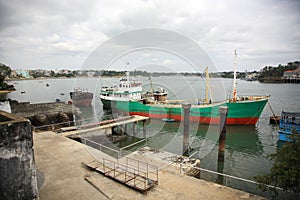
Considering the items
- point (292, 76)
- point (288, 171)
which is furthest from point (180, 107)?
point (292, 76)

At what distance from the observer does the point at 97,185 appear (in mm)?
7223

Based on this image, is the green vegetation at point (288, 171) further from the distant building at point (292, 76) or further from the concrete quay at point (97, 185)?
the distant building at point (292, 76)

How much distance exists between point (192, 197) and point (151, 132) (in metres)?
16.6

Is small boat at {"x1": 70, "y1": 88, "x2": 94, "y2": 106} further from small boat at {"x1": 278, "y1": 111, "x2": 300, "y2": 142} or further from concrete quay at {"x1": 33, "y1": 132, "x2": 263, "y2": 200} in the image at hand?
small boat at {"x1": 278, "y1": 111, "x2": 300, "y2": 142}

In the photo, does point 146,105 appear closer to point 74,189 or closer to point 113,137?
point 113,137

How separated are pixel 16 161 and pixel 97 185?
3330 millimetres

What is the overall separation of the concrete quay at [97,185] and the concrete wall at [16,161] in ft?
6.49

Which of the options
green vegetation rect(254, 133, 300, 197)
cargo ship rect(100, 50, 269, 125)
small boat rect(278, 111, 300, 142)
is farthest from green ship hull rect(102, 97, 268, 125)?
green vegetation rect(254, 133, 300, 197)

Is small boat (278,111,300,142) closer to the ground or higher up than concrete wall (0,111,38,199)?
closer to the ground

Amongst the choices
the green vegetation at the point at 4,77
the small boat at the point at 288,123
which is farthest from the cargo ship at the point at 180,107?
the green vegetation at the point at 4,77

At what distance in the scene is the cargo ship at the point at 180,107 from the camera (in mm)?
22891

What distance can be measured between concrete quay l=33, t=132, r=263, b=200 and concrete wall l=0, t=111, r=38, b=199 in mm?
1978

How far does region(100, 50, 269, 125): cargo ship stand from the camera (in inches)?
901

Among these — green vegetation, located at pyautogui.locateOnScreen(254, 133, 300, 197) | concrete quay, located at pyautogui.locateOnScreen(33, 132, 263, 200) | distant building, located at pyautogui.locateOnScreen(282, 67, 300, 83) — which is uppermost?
distant building, located at pyautogui.locateOnScreen(282, 67, 300, 83)
